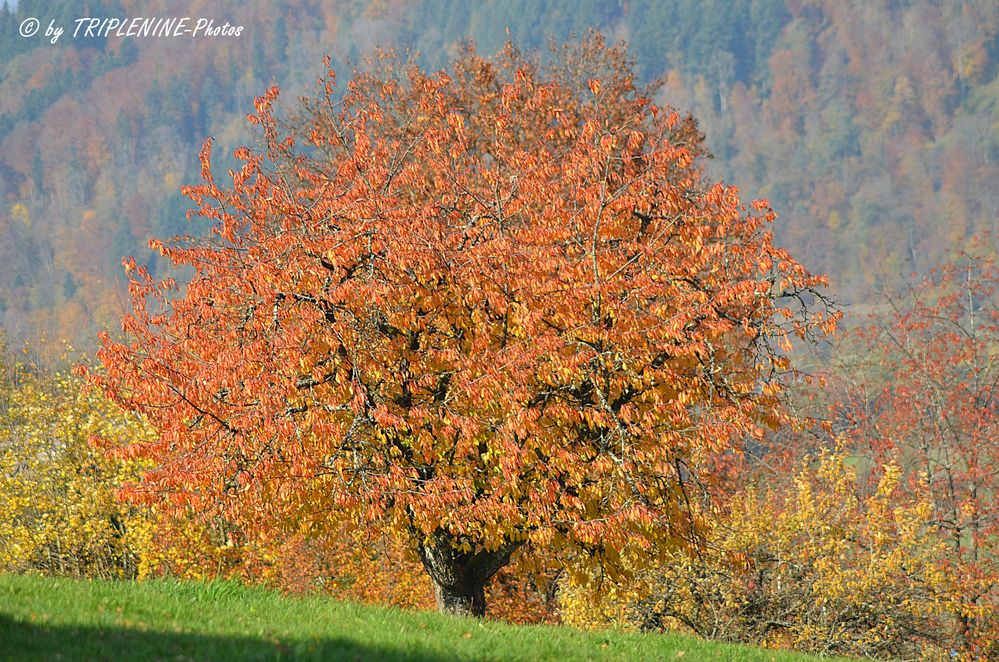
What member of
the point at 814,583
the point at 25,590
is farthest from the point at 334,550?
the point at 25,590

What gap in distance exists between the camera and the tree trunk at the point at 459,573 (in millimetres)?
18203

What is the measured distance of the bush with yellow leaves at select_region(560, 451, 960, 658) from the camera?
2350 centimetres

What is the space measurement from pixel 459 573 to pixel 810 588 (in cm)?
1003

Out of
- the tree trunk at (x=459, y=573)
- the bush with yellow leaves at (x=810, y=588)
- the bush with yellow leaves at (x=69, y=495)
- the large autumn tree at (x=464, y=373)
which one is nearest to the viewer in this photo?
the large autumn tree at (x=464, y=373)

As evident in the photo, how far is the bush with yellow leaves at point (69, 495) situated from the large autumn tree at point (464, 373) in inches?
229

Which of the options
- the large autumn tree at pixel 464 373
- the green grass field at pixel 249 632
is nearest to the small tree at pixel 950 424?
the large autumn tree at pixel 464 373

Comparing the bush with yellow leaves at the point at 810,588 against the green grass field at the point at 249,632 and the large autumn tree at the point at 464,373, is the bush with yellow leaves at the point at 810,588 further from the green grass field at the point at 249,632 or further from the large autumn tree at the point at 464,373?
the green grass field at the point at 249,632

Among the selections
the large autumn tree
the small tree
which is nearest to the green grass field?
the large autumn tree

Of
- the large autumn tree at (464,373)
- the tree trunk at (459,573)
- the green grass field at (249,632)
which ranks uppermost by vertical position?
the large autumn tree at (464,373)

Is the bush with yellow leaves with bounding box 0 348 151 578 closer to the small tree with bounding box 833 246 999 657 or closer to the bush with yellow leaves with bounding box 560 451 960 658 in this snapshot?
the bush with yellow leaves with bounding box 560 451 960 658

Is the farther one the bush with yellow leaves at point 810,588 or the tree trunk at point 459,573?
the bush with yellow leaves at point 810,588

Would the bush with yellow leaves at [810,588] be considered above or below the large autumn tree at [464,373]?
below

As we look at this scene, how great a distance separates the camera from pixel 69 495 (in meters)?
23.2

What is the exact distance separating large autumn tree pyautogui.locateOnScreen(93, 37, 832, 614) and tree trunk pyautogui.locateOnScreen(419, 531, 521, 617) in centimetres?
4
